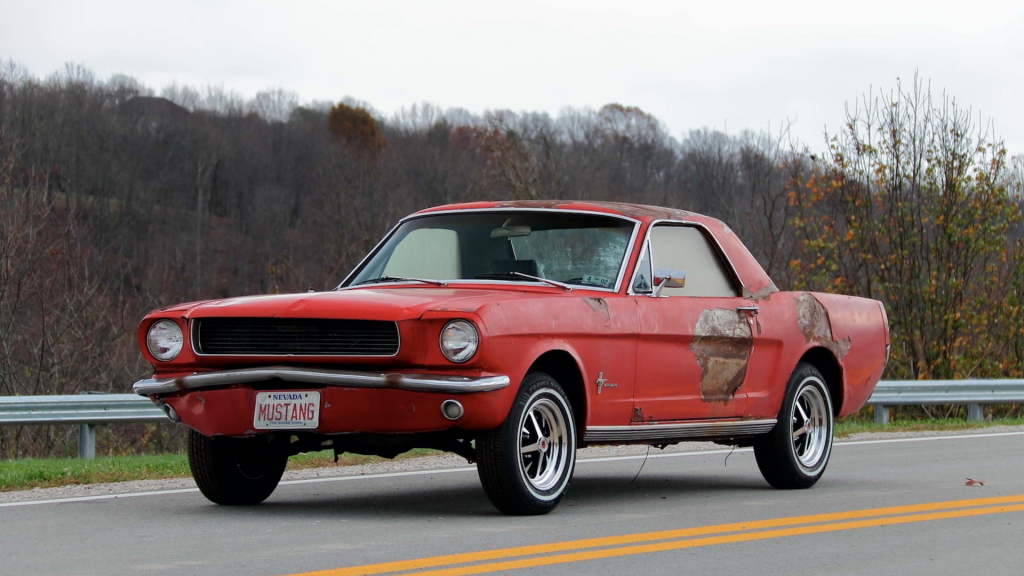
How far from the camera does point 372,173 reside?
241 feet

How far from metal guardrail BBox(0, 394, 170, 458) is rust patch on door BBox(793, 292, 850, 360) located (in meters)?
6.01

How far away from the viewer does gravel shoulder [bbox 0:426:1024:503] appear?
834cm

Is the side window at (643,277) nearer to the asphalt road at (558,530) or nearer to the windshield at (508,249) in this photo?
the windshield at (508,249)

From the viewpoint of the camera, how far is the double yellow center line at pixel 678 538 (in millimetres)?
5266

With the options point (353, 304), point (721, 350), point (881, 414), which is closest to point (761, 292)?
point (721, 350)

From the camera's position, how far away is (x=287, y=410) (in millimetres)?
6633

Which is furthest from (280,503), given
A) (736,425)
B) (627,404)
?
(736,425)

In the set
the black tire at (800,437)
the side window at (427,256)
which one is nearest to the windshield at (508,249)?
the side window at (427,256)

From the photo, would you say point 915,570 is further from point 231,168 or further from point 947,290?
point 231,168

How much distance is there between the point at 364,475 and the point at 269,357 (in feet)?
10.0

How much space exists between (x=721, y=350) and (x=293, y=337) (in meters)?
2.83

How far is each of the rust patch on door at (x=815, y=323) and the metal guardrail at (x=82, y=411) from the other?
6.01 m

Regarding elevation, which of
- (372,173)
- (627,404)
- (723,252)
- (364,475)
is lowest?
(364,475)

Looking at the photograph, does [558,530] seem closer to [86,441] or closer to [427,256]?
[427,256]
